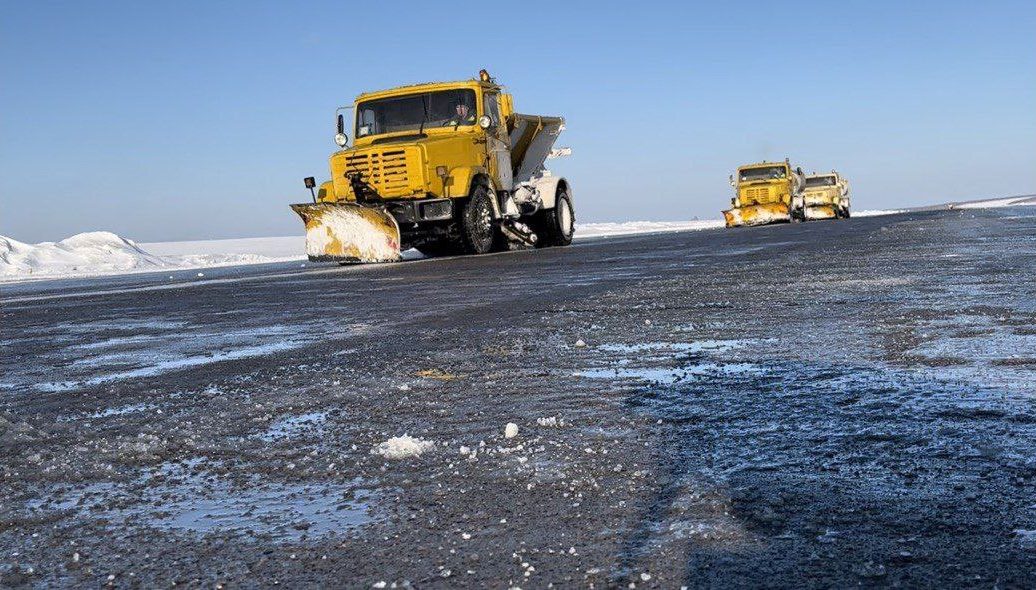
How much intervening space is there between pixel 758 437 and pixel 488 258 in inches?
557

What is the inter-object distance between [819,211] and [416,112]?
90.5 feet

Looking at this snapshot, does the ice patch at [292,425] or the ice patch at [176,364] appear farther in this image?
the ice patch at [176,364]

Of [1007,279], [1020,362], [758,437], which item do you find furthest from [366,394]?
[1007,279]

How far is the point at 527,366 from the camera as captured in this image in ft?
16.2

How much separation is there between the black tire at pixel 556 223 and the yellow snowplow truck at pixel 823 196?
20.7m

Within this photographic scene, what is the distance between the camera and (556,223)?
21.8 meters

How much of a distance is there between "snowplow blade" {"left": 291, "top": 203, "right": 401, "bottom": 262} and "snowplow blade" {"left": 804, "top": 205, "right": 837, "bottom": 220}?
2715 centimetres

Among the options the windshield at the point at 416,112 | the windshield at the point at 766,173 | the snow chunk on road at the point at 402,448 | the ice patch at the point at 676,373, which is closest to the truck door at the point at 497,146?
the windshield at the point at 416,112

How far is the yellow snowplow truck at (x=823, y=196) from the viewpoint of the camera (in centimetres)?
4200

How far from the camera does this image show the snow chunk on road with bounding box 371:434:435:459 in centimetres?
321

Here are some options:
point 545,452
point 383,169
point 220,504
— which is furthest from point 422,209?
point 220,504

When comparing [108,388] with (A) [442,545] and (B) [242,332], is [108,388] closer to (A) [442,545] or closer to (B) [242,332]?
(B) [242,332]

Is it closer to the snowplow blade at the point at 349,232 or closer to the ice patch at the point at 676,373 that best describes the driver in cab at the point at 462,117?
the snowplow blade at the point at 349,232

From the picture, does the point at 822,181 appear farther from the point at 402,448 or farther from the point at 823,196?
the point at 402,448
